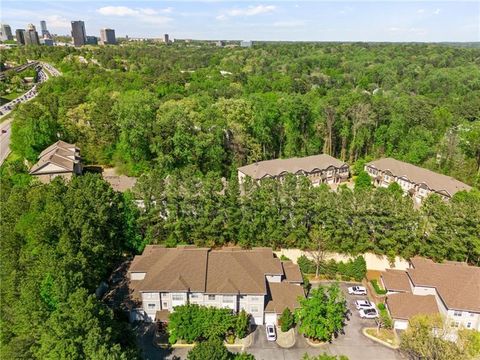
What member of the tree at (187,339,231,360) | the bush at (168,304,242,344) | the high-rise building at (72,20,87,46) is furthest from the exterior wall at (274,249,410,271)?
the high-rise building at (72,20,87,46)

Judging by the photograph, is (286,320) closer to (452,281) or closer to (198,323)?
(198,323)

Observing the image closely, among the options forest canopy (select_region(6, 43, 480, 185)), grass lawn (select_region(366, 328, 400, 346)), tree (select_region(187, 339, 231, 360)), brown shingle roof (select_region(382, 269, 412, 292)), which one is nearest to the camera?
tree (select_region(187, 339, 231, 360))

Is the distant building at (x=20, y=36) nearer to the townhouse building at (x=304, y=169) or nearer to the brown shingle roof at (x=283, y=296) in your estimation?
the townhouse building at (x=304, y=169)

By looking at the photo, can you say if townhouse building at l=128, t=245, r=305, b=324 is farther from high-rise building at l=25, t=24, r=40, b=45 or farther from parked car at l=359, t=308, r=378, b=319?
high-rise building at l=25, t=24, r=40, b=45

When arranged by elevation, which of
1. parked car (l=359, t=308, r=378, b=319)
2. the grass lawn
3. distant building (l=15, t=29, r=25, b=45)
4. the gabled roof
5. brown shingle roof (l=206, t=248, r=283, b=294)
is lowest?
the grass lawn

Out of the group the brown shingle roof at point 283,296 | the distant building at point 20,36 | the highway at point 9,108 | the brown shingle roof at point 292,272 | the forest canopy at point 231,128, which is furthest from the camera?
the distant building at point 20,36

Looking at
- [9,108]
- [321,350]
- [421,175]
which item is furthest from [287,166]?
[9,108]

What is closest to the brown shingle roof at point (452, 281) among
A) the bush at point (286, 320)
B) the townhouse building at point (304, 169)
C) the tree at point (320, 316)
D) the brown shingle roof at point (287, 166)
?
the tree at point (320, 316)
